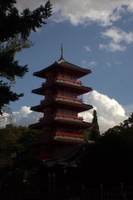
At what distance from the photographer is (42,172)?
3119 centimetres

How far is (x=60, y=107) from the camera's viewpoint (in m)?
45.5

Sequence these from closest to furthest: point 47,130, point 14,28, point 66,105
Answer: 1. point 14,28
2. point 47,130
3. point 66,105

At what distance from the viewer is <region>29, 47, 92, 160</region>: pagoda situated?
4347 cm

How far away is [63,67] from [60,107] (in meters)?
5.66

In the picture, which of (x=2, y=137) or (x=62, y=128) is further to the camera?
(x=2, y=137)

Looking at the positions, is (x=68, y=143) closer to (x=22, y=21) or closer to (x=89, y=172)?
(x=89, y=172)

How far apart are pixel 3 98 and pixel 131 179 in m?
11.3

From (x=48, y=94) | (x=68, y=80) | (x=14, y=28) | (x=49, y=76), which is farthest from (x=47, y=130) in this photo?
(x=14, y=28)

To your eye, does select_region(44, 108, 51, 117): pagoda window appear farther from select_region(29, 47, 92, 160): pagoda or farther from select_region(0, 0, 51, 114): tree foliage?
select_region(0, 0, 51, 114): tree foliage

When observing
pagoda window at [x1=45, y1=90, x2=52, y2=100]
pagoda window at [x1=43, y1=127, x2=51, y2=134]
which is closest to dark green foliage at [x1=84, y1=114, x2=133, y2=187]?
pagoda window at [x1=43, y1=127, x2=51, y2=134]

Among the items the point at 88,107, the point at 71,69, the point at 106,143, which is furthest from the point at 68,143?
the point at 106,143

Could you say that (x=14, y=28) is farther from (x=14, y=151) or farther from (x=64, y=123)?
(x=14, y=151)

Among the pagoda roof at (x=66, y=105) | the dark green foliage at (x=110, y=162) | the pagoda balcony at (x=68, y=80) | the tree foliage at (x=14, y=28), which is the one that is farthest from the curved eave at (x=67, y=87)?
the tree foliage at (x=14, y=28)

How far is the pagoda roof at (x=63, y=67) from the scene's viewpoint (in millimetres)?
46031
